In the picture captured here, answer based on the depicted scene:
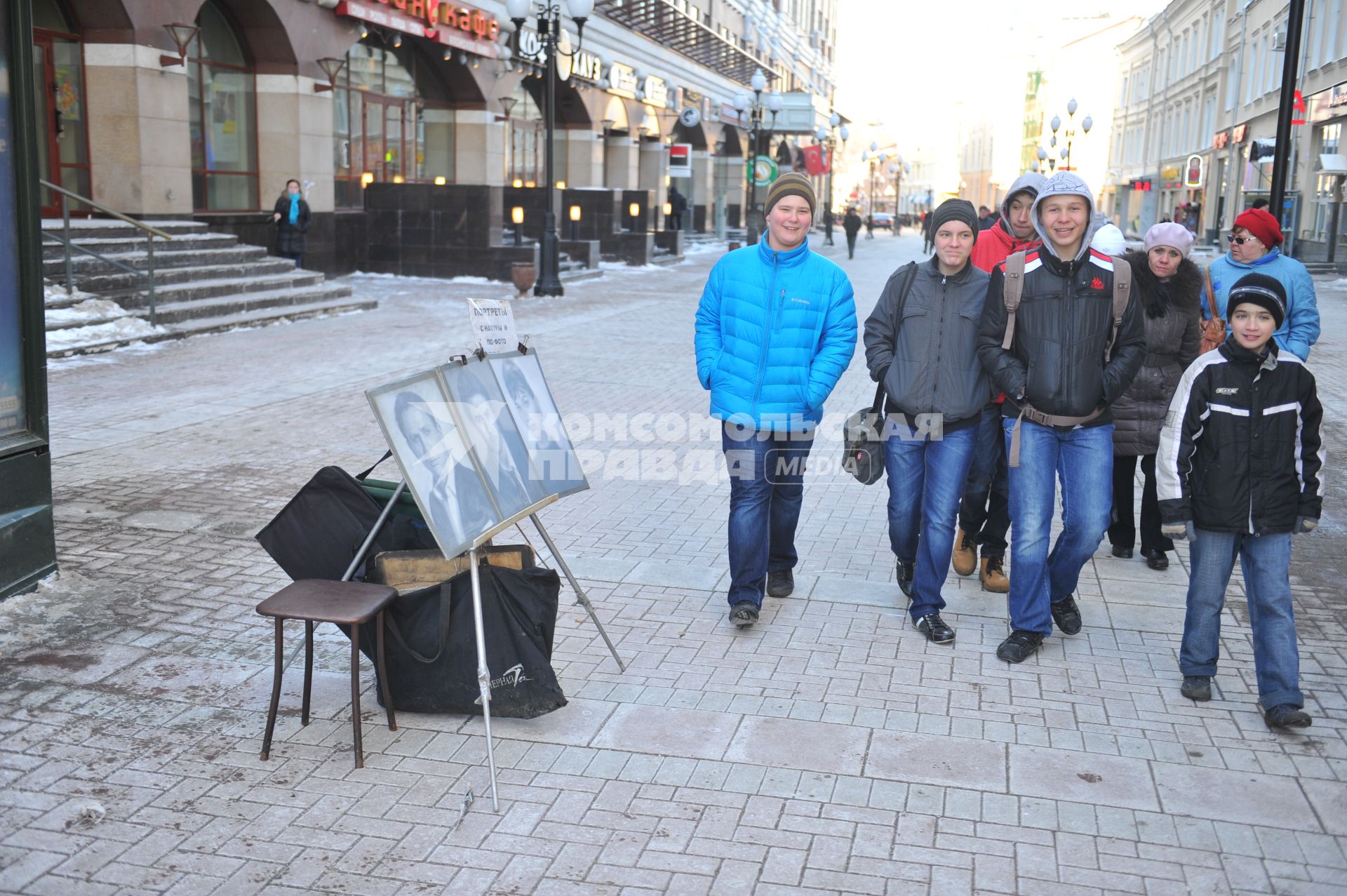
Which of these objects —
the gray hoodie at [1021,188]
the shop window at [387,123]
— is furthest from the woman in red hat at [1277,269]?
the shop window at [387,123]

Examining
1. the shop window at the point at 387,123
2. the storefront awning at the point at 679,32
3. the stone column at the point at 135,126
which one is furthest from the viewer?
the storefront awning at the point at 679,32

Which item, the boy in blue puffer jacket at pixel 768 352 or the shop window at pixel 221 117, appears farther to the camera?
the shop window at pixel 221 117

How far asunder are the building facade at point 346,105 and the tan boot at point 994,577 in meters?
11.6

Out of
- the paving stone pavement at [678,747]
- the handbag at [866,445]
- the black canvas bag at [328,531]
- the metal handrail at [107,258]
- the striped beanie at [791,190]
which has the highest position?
the striped beanie at [791,190]

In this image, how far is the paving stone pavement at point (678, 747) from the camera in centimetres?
367

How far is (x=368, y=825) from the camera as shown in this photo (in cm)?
388

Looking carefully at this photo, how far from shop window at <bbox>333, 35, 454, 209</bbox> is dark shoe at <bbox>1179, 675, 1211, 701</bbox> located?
2261cm

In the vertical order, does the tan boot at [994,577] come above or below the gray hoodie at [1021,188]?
below

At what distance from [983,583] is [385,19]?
19.9 metres

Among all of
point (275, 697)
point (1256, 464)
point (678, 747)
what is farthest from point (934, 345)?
point (275, 697)

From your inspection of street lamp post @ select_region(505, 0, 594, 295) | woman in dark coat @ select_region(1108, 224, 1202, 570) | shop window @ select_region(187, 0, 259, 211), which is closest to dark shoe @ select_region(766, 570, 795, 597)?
woman in dark coat @ select_region(1108, 224, 1202, 570)

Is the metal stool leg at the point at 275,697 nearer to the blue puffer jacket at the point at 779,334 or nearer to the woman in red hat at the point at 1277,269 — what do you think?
the blue puffer jacket at the point at 779,334

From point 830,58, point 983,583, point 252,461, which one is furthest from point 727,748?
point 830,58

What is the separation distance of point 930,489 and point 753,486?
792 millimetres
